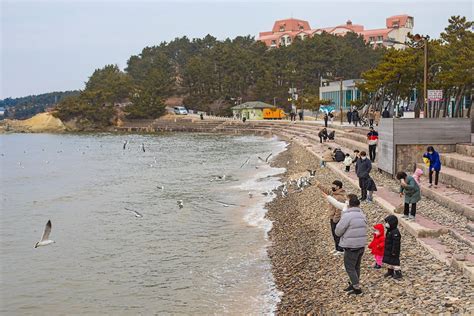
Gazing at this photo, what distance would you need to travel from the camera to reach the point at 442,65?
119 feet

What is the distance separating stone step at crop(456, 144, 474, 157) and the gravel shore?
6.01 m

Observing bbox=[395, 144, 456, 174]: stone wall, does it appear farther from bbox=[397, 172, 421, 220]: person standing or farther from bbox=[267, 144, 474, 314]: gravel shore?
bbox=[397, 172, 421, 220]: person standing

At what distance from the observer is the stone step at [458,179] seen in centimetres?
1532

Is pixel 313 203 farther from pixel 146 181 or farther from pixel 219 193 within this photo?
pixel 146 181

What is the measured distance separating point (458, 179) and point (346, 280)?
760 cm

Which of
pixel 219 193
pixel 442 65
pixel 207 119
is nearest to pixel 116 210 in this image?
pixel 219 193

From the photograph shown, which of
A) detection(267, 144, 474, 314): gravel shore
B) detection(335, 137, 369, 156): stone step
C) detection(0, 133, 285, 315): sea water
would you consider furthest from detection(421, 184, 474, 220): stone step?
detection(335, 137, 369, 156): stone step

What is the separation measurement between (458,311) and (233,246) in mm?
9362

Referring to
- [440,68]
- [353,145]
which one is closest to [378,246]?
[353,145]

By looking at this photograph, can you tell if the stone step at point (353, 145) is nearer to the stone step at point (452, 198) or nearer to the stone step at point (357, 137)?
the stone step at point (357, 137)

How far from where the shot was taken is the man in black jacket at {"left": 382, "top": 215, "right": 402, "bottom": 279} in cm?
916

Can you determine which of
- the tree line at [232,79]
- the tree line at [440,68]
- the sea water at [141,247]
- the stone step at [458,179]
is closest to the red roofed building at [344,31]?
the tree line at [232,79]

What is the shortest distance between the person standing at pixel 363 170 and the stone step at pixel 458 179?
9.39 ft

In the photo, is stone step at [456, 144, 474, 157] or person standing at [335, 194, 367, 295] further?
stone step at [456, 144, 474, 157]
